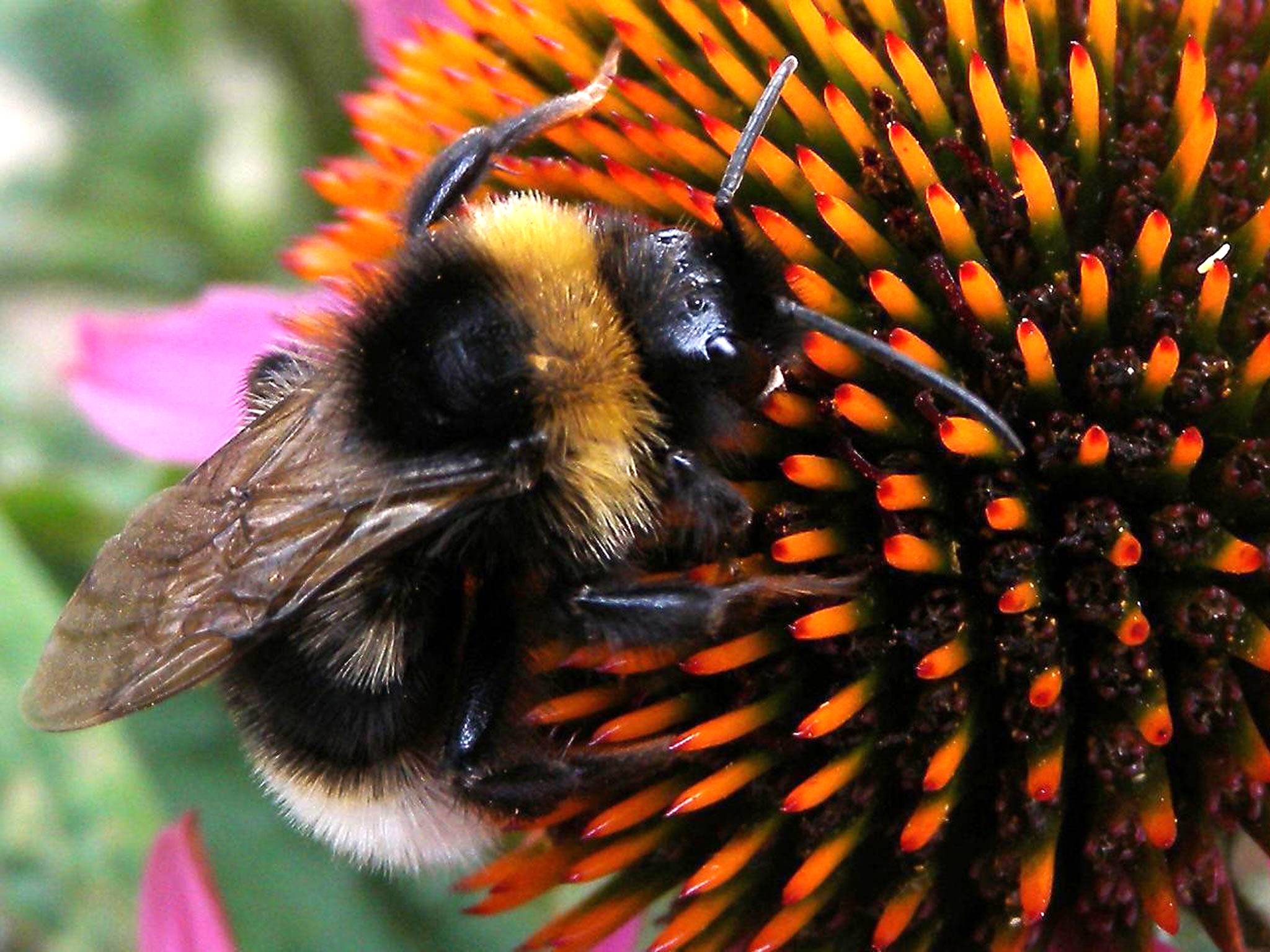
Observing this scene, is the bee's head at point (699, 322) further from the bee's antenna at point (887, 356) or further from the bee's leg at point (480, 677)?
the bee's leg at point (480, 677)

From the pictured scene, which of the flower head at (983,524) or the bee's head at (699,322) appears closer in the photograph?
the bee's head at (699,322)

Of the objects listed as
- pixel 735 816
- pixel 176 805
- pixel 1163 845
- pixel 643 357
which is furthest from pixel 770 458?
pixel 176 805

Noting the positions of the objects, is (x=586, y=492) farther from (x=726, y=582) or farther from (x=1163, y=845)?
(x=1163, y=845)

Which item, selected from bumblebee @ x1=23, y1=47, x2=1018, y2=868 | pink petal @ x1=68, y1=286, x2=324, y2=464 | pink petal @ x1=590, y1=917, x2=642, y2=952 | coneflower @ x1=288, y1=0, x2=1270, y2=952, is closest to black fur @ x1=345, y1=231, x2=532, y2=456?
bumblebee @ x1=23, y1=47, x2=1018, y2=868

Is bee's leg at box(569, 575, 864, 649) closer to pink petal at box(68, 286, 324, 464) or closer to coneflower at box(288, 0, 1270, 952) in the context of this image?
coneflower at box(288, 0, 1270, 952)

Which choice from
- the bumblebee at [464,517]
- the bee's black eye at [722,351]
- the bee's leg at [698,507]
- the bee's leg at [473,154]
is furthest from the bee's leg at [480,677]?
the bee's leg at [473,154]

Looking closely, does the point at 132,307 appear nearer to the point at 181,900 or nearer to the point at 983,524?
the point at 181,900
